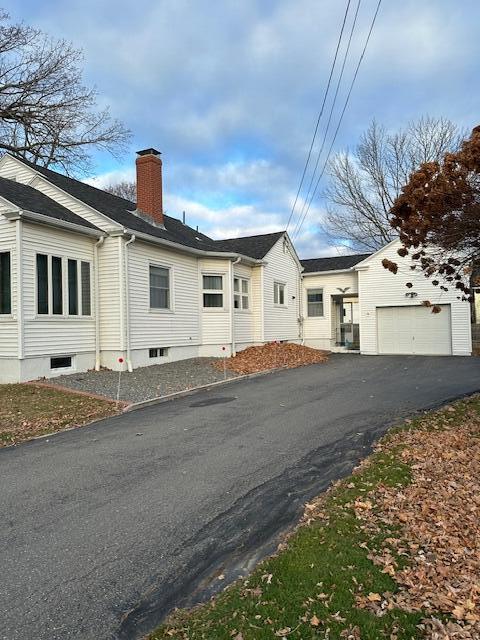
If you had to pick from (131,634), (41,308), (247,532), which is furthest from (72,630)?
(41,308)

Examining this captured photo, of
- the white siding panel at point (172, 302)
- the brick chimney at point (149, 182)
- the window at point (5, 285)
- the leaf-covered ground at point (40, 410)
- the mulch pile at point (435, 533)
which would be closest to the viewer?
the mulch pile at point (435, 533)

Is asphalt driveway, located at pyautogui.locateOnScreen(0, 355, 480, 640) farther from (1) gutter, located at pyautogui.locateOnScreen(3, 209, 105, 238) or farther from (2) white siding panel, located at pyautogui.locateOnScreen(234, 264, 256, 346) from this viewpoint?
(2) white siding panel, located at pyautogui.locateOnScreen(234, 264, 256, 346)

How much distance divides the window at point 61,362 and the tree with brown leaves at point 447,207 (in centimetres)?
938

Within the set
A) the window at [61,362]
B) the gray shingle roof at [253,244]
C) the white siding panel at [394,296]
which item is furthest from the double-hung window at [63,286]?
the white siding panel at [394,296]

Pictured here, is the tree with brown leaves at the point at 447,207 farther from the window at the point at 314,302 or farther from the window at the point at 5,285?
the window at the point at 314,302

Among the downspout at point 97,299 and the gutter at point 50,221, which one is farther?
the downspout at point 97,299

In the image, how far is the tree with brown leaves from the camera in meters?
6.41

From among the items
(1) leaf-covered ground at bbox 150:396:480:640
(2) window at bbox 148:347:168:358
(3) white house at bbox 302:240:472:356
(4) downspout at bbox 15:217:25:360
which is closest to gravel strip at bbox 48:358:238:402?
(2) window at bbox 148:347:168:358

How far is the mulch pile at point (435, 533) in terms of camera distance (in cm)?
308

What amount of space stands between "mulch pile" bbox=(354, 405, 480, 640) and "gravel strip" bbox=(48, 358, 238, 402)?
20.7 ft

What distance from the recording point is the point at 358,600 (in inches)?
125

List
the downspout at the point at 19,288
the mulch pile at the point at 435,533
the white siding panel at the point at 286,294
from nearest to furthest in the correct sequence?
1. the mulch pile at the point at 435,533
2. the downspout at the point at 19,288
3. the white siding panel at the point at 286,294

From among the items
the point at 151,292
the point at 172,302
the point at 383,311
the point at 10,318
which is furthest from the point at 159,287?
the point at 383,311

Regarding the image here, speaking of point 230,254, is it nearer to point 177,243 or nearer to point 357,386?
point 177,243
